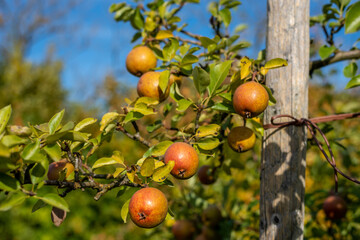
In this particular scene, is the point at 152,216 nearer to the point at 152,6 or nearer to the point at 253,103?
the point at 253,103

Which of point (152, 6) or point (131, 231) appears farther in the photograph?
point (131, 231)

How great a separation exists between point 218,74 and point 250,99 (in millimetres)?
175

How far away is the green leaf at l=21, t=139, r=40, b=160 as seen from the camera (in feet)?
2.26

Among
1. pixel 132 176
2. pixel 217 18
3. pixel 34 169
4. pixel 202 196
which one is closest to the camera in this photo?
pixel 34 169

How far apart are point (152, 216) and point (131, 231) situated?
3.55m

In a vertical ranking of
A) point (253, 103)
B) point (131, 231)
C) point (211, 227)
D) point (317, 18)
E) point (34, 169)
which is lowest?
point (131, 231)

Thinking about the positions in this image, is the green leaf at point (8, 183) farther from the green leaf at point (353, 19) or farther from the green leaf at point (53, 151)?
the green leaf at point (353, 19)

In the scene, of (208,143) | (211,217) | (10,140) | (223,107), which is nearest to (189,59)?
(223,107)

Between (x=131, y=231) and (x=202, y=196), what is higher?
(x=202, y=196)

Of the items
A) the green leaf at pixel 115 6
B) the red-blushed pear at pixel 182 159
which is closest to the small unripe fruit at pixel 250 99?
the red-blushed pear at pixel 182 159

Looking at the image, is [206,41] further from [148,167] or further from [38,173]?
[38,173]

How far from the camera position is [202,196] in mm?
2158

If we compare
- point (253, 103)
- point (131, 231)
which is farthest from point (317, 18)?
point (131, 231)

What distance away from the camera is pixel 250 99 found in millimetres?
915
